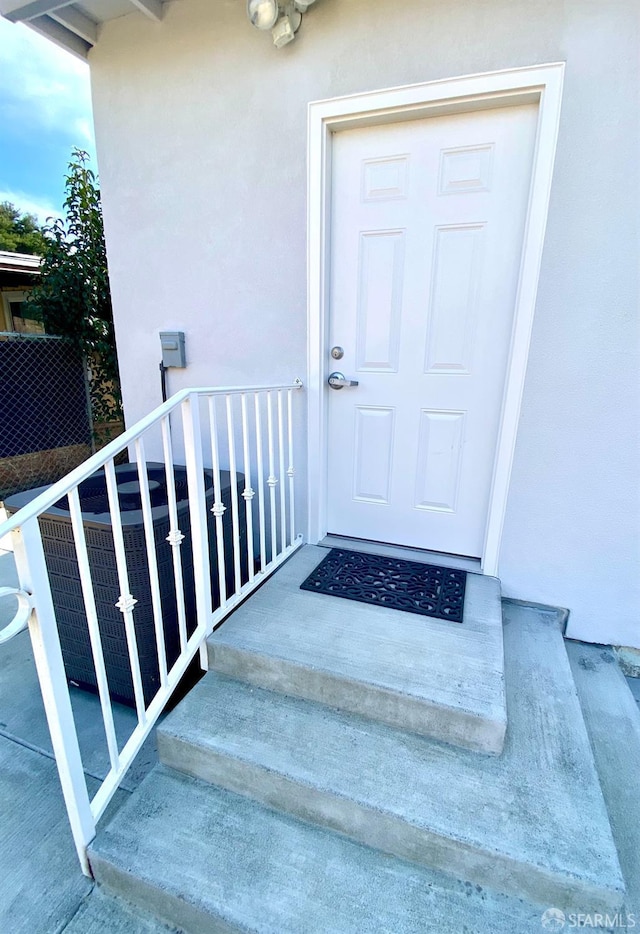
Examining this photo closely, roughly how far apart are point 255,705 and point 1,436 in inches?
153

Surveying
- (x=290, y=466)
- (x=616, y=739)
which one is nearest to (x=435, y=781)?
(x=616, y=739)

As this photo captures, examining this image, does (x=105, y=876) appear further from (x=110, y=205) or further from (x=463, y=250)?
(x=110, y=205)

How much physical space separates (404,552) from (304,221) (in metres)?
1.75

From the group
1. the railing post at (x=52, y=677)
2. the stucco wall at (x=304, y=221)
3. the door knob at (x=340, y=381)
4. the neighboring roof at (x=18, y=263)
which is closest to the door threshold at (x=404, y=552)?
the stucco wall at (x=304, y=221)

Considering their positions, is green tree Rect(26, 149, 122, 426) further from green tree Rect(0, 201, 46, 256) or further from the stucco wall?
green tree Rect(0, 201, 46, 256)

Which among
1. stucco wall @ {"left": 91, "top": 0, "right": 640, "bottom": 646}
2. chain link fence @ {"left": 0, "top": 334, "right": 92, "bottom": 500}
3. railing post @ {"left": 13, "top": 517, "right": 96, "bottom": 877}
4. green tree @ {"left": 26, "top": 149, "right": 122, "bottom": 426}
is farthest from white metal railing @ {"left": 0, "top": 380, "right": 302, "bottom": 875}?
chain link fence @ {"left": 0, "top": 334, "right": 92, "bottom": 500}

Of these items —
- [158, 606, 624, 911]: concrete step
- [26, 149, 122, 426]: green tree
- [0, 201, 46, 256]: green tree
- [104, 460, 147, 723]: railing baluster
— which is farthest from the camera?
[0, 201, 46, 256]: green tree

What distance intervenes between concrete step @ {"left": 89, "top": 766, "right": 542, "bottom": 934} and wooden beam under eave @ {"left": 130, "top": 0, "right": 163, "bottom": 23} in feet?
10.7

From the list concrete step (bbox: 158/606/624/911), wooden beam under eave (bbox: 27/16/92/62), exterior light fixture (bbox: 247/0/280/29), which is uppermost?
wooden beam under eave (bbox: 27/16/92/62)

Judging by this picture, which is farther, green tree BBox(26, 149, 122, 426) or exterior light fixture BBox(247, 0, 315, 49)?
green tree BBox(26, 149, 122, 426)

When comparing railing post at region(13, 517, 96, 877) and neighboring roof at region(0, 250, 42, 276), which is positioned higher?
neighboring roof at region(0, 250, 42, 276)

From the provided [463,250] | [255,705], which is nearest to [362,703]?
[255,705]

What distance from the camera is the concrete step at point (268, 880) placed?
0.99 metres

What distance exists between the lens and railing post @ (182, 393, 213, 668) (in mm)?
1400
